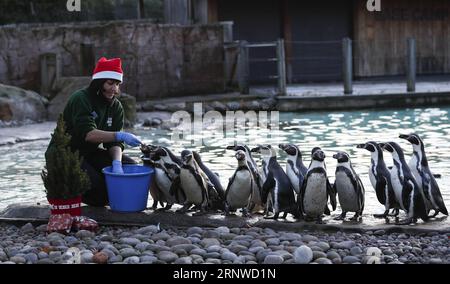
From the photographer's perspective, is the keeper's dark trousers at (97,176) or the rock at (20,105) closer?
the keeper's dark trousers at (97,176)

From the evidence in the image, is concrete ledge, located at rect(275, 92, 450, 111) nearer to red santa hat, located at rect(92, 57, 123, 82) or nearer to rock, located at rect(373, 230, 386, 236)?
red santa hat, located at rect(92, 57, 123, 82)

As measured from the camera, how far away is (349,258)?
5.15m

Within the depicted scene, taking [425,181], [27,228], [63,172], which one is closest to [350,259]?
[425,181]

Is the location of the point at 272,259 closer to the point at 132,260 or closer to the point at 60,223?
the point at 132,260

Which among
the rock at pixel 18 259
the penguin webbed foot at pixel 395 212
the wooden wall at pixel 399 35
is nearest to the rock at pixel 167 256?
the rock at pixel 18 259

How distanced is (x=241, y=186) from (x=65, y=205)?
1367mm

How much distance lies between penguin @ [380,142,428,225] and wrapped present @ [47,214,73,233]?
2.49 metres

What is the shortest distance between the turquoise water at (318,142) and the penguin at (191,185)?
139cm

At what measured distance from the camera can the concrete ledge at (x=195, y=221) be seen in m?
6.05

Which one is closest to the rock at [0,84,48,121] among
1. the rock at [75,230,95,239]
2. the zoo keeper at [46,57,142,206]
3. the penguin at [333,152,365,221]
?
the zoo keeper at [46,57,142,206]

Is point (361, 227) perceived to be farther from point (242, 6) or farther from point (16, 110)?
point (242, 6)

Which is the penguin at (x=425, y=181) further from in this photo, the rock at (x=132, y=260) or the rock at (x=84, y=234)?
the rock at (x=84, y=234)

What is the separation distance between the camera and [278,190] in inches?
253

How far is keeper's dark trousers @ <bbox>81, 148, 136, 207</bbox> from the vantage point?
6.62 metres
